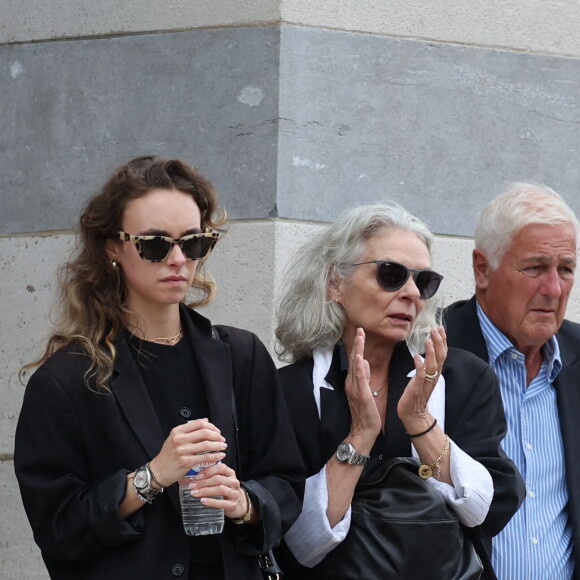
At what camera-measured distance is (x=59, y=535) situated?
3.32m

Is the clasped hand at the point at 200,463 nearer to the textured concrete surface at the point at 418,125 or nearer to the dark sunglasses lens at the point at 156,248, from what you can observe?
the dark sunglasses lens at the point at 156,248

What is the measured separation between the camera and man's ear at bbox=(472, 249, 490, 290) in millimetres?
4636

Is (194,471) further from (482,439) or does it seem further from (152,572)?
(482,439)

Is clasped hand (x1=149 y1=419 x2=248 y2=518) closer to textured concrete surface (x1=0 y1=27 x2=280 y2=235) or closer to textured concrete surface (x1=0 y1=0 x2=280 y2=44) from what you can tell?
textured concrete surface (x1=0 y1=27 x2=280 y2=235)

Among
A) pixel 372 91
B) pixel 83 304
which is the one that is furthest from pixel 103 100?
pixel 83 304

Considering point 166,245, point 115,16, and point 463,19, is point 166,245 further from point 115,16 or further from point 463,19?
point 463,19

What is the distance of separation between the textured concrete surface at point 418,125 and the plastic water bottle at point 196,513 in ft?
6.83

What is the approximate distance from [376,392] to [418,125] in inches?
74.2

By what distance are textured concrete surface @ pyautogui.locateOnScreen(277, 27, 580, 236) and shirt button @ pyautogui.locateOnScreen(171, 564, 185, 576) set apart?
2146 millimetres

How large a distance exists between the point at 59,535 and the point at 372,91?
2780 mm

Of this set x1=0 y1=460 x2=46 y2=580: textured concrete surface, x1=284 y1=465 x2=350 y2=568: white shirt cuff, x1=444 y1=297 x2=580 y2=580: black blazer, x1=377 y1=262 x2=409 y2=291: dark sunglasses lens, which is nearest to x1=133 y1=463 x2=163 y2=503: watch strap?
x1=284 y1=465 x2=350 y2=568: white shirt cuff

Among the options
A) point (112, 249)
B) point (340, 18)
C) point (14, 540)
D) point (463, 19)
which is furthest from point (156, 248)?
point (463, 19)

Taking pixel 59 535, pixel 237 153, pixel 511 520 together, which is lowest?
A: pixel 511 520

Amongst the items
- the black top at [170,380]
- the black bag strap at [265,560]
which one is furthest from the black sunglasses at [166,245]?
the black bag strap at [265,560]
